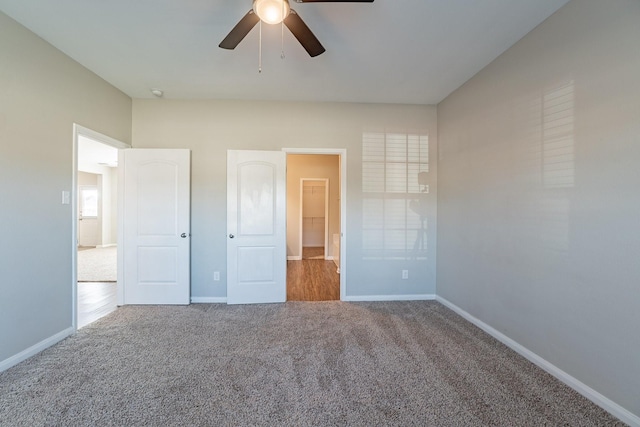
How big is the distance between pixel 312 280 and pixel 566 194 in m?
3.56

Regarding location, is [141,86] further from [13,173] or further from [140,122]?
[13,173]

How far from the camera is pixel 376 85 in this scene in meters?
3.00

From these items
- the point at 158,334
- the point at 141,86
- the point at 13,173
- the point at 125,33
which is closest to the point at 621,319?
the point at 158,334

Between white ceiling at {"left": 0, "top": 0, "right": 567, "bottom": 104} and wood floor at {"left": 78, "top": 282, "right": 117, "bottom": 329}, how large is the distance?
2.71 m

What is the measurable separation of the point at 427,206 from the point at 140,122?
4.01 metres

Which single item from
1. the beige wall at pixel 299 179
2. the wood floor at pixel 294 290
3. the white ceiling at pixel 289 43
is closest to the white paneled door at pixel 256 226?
the wood floor at pixel 294 290

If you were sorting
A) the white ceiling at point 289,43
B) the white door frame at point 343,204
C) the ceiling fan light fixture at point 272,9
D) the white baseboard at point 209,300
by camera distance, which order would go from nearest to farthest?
the ceiling fan light fixture at point 272,9
the white ceiling at point 289,43
the white baseboard at point 209,300
the white door frame at point 343,204

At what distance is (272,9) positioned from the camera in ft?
5.01

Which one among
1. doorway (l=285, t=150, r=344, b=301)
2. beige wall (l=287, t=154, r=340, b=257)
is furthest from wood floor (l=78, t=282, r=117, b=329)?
beige wall (l=287, t=154, r=340, b=257)

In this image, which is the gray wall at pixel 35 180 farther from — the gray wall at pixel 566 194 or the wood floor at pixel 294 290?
the gray wall at pixel 566 194

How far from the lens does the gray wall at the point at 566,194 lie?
1534 mm

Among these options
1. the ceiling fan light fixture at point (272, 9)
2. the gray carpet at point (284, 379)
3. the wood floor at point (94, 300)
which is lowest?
the gray carpet at point (284, 379)

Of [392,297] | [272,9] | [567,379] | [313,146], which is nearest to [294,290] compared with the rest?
[392,297]

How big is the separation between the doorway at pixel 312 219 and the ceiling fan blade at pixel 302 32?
11.3 ft
